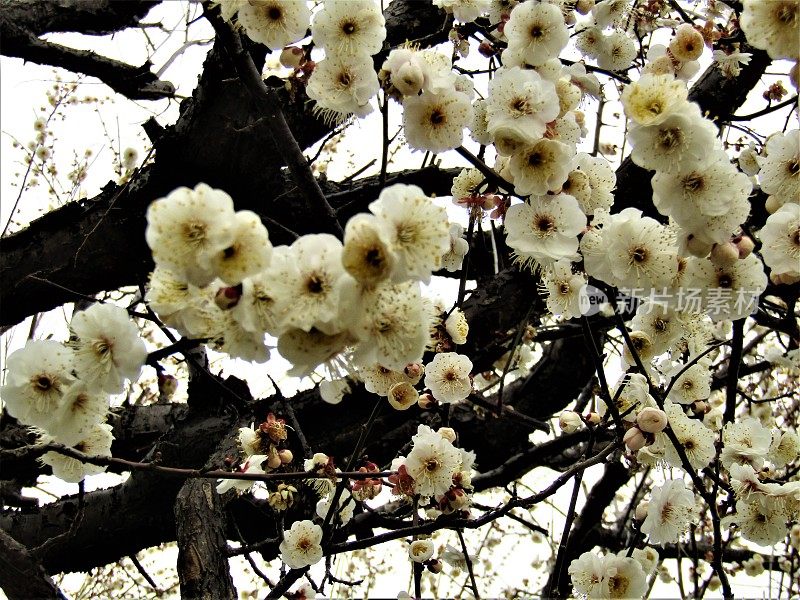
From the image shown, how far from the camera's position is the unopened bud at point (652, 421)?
1707 millimetres

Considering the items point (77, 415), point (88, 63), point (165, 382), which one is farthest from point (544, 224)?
point (88, 63)

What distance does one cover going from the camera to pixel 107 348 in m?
1.30

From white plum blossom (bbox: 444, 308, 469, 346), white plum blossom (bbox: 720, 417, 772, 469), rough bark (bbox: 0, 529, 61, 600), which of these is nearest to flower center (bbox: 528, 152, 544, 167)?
white plum blossom (bbox: 444, 308, 469, 346)

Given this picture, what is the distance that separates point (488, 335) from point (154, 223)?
6.13 ft

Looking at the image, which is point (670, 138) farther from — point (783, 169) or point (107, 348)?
point (107, 348)

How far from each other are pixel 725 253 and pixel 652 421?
49 centimetres

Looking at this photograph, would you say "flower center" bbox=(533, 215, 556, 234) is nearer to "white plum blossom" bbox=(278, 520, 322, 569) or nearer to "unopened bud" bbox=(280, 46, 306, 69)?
"unopened bud" bbox=(280, 46, 306, 69)

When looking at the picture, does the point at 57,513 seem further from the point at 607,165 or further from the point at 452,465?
the point at 607,165

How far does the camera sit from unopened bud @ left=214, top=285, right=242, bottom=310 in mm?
1061

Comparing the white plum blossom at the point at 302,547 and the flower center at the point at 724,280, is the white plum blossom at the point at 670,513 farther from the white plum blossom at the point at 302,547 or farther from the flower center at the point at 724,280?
the white plum blossom at the point at 302,547

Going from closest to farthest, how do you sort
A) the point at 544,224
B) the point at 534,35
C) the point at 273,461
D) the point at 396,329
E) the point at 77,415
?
1. the point at 396,329
2. the point at 77,415
3. the point at 544,224
4. the point at 534,35
5. the point at 273,461

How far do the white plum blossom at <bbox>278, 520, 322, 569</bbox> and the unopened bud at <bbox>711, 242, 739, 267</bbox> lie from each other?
55.0 inches

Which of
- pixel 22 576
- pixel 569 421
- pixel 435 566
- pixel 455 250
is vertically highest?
pixel 455 250

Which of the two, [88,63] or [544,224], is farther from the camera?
[88,63]
